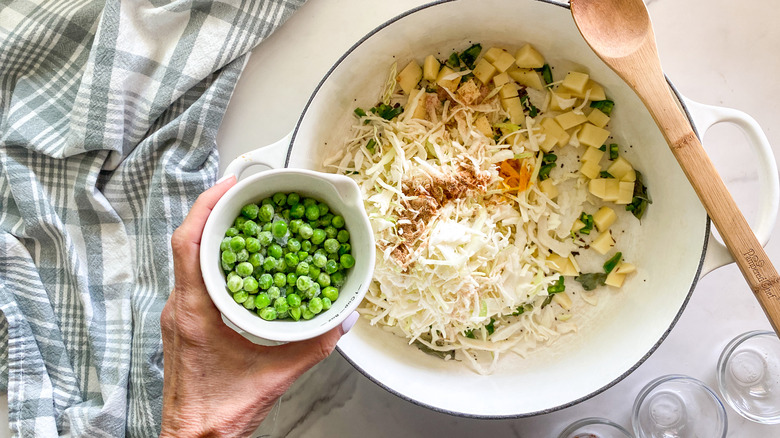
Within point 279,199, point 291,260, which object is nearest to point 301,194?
point 279,199

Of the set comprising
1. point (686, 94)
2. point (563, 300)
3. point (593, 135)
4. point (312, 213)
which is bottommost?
point (563, 300)

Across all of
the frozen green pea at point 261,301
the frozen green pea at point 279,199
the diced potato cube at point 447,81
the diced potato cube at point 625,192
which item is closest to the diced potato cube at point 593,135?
the diced potato cube at point 625,192

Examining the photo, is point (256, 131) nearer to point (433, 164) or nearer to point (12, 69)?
point (433, 164)

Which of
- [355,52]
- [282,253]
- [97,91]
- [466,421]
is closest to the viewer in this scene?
[282,253]

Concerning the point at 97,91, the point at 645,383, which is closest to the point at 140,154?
the point at 97,91

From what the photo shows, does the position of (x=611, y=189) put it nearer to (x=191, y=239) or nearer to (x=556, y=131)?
(x=556, y=131)

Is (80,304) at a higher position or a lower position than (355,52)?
lower
